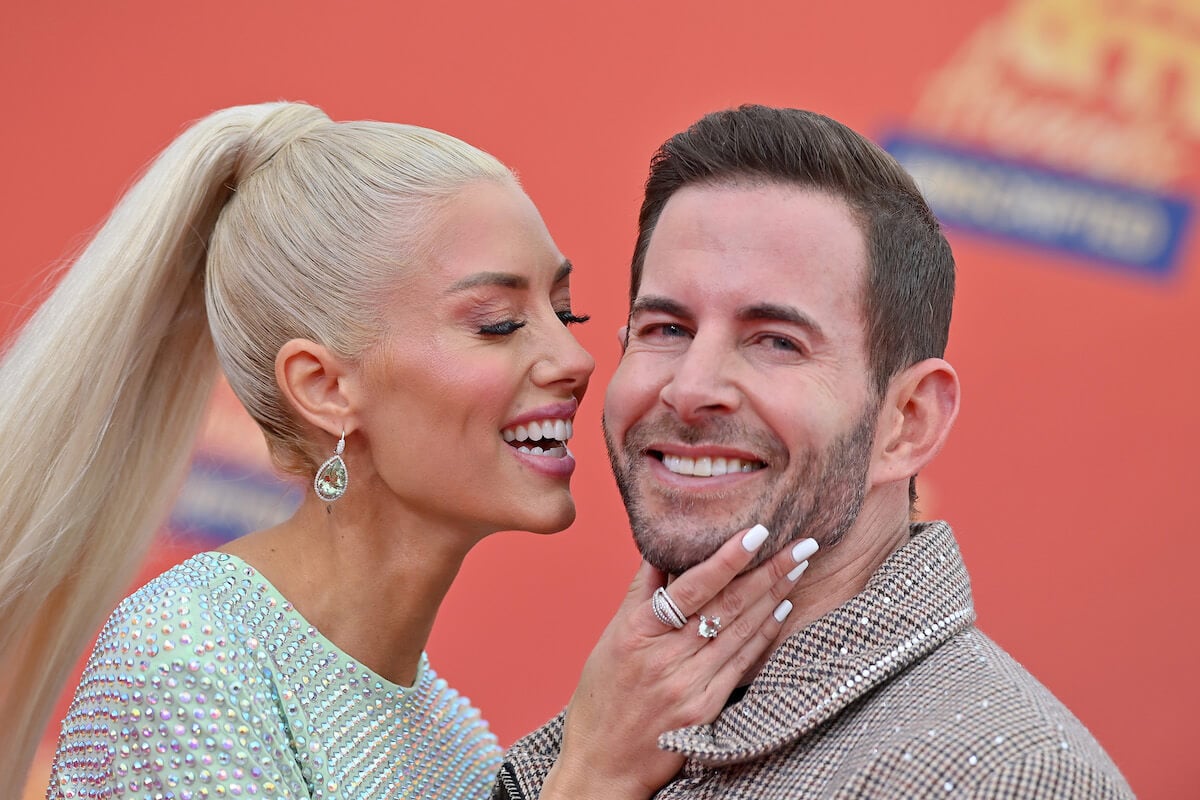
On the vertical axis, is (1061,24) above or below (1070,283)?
above

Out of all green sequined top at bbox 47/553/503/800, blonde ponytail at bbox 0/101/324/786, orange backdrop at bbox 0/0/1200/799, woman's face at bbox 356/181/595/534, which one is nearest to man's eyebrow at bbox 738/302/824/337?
woman's face at bbox 356/181/595/534

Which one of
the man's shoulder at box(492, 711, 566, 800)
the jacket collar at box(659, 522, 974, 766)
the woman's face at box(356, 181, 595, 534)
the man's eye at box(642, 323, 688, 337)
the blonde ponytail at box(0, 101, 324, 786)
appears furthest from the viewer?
the blonde ponytail at box(0, 101, 324, 786)

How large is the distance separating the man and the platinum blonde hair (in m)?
0.47

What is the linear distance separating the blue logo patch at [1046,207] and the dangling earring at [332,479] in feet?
5.50

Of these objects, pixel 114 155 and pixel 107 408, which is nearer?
pixel 107 408

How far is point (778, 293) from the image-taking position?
172cm

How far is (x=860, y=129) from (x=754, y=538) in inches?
71.3

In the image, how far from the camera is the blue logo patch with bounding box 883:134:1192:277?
129 inches

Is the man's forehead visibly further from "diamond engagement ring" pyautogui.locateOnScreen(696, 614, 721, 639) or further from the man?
"diamond engagement ring" pyautogui.locateOnScreen(696, 614, 721, 639)

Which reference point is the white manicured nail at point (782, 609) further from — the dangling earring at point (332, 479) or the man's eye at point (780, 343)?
the dangling earring at point (332, 479)

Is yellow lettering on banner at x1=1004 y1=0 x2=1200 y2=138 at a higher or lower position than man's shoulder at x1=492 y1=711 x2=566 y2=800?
higher

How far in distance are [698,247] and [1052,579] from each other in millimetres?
1846

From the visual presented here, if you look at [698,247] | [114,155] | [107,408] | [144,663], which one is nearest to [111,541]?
[107,408]

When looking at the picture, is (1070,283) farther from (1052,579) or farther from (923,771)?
(923,771)
